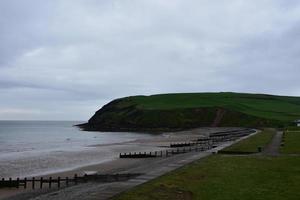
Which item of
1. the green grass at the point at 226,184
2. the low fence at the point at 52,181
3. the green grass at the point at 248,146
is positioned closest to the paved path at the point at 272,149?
the green grass at the point at 248,146

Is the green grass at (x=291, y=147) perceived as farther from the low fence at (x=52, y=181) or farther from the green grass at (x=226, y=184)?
A: the low fence at (x=52, y=181)

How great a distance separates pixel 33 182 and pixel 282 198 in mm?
20766

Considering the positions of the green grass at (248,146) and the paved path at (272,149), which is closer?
the paved path at (272,149)

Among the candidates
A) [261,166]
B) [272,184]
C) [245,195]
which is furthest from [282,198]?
[261,166]

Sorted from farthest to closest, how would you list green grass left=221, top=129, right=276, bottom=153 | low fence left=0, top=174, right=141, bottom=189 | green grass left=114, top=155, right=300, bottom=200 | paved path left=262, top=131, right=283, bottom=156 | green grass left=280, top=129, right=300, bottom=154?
green grass left=221, top=129, right=276, bottom=153
green grass left=280, top=129, right=300, bottom=154
paved path left=262, top=131, right=283, bottom=156
low fence left=0, top=174, right=141, bottom=189
green grass left=114, top=155, right=300, bottom=200

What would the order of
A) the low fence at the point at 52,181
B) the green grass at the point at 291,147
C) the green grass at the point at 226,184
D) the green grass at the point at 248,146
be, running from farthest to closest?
the green grass at the point at 248,146 < the green grass at the point at 291,147 < the low fence at the point at 52,181 < the green grass at the point at 226,184

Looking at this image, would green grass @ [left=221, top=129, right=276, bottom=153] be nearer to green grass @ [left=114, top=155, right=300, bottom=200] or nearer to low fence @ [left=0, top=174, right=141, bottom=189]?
green grass @ [left=114, top=155, right=300, bottom=200]

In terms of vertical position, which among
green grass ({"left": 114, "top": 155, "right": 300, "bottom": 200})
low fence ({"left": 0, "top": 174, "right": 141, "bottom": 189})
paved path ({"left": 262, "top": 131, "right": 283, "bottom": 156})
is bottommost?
low fence ({"left": 0, "top": 174, "right": 141, "bottom": 189})

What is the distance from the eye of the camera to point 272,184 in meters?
21.3

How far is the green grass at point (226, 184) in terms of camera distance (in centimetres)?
1855

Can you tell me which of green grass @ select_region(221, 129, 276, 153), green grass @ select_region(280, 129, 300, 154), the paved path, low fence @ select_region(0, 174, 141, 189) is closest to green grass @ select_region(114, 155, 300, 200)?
low fence @ select_region(0, 174, 141, 189)

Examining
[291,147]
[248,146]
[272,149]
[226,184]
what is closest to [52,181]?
[226,184]

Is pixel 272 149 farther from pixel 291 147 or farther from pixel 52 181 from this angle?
pixel 52 181

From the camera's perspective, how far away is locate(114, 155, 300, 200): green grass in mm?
18547
